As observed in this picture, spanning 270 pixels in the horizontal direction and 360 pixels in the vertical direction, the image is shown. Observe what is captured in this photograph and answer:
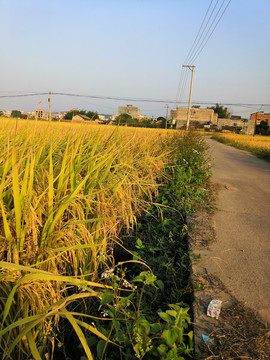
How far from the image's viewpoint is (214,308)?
1.63 meters

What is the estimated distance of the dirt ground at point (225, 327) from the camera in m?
1.36

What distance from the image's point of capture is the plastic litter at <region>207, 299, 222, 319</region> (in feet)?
5.25

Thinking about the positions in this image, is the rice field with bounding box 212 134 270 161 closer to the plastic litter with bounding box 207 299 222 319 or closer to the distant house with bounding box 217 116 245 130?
the plastic litter with bounding box 207 299 222 319

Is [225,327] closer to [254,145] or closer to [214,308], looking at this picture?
[214,308]

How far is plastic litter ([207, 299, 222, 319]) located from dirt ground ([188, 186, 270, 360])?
0.07 ft

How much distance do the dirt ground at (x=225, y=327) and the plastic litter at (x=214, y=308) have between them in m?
0.02

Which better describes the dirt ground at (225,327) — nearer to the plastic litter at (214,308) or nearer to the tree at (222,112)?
the plastic litter at (214,308)

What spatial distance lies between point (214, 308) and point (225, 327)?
0.13 metres

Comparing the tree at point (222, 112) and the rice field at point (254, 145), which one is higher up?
the tree at point (222, 112)

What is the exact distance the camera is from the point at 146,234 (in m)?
3.01

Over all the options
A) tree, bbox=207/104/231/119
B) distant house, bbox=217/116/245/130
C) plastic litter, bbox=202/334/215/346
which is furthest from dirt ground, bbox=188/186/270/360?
tree, bbox=207/104/231/119

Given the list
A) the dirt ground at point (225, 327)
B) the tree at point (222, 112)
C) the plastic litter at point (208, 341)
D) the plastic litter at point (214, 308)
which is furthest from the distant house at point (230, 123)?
the plastic litter at point (208, 341)

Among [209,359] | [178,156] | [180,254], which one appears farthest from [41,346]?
[178,156]

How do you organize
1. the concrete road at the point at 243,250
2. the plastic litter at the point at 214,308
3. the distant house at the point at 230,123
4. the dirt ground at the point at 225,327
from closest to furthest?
the dirt ground at the point at 225,327 < the plastic litter at the point at 214,308 < the concrete road at the point at 243,250 < the distant house at the point at 230,123
